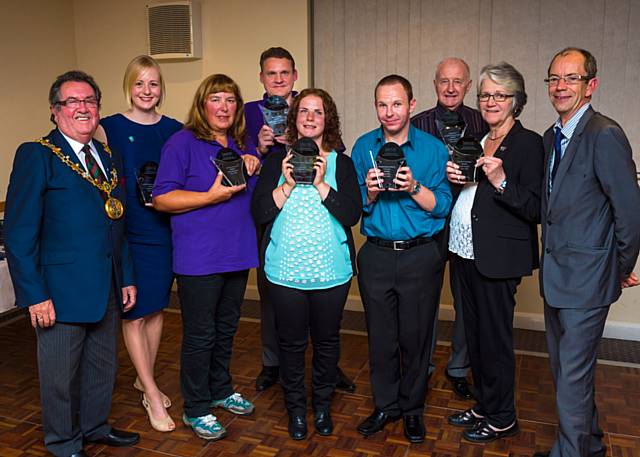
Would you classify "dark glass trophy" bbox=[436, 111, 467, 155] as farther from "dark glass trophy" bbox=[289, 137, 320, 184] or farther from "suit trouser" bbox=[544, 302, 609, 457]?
"suit trouser" bbox=[544, 302, 609, 457]

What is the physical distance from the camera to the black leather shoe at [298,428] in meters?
2.95

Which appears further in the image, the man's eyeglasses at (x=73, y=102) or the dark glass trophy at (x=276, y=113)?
the dark glass trophy at (x=276, y=113)

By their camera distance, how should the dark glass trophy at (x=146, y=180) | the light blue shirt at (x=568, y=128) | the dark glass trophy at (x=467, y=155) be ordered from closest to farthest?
the light blue shirt at (x=568, y=128), the dark glass trophy at (x=467, y=155), the dark glass trophy at (x=146, y=180)

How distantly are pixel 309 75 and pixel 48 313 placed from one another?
2946 millimetres

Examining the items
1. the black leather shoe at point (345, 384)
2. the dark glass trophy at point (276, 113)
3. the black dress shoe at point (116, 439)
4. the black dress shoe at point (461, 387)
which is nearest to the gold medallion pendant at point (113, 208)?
the dark glass trophy at point (276, 113)

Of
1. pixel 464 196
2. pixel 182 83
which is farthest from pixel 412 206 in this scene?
pixel 182 83

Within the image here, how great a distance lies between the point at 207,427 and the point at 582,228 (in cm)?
188

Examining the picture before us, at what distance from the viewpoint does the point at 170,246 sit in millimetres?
3016

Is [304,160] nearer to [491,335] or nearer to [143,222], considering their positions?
[143,222]

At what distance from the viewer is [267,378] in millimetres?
3533

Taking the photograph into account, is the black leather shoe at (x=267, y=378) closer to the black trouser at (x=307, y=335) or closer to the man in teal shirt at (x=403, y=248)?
the black trouser at (x=307, y=335)

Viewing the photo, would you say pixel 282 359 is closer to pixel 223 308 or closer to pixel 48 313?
pixel 223 308

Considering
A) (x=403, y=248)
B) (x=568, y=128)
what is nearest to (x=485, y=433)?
(x=403, y=248)

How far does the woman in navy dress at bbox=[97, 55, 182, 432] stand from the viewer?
292 centimetres
